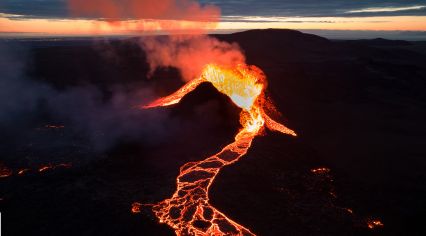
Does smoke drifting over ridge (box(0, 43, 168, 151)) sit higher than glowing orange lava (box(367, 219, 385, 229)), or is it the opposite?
smoke drifting over ridge (box(0, 43, 168, 151))

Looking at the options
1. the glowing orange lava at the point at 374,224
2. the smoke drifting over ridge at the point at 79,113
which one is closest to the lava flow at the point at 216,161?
the smoke drifting over ridge at the point at 79,113

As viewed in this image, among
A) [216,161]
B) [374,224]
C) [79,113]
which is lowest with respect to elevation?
[374,224]

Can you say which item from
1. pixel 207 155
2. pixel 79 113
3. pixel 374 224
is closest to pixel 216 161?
pixel 207 155

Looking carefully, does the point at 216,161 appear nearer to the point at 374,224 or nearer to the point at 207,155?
the point at 207,155

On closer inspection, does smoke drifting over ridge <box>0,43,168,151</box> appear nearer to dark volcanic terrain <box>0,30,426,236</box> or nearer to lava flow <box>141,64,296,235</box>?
dark volcanic terrain <box>0,30,426,236</box>

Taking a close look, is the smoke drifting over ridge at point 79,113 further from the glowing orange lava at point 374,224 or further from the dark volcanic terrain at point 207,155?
the glowing orange lava at point 374,224

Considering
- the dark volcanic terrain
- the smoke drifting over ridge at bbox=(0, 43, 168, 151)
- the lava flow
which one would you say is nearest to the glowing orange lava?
the dark volcanic terrain

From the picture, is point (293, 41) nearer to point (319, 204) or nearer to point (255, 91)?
→ point (255, 91)
